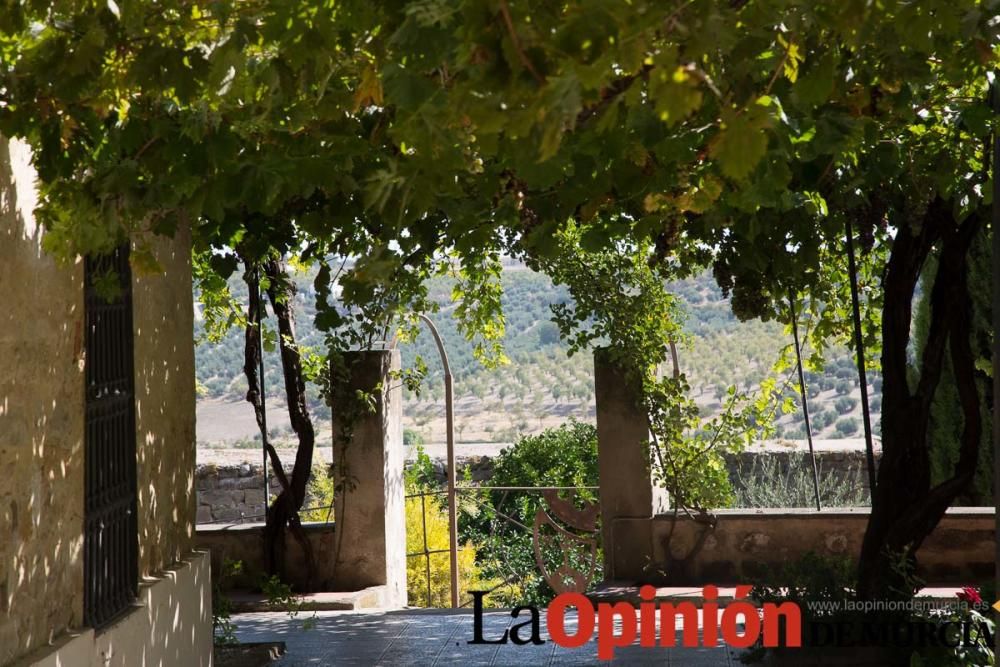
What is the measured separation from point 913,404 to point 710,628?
1936mm

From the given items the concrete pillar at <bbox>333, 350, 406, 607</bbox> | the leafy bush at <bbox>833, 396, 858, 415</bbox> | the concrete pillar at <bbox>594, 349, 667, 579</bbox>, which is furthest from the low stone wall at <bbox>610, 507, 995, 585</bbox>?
the leafy bush at <bbox>833, 396, 858, 415</bbox>

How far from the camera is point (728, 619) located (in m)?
6.96

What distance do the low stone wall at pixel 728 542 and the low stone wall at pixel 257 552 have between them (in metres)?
2.23

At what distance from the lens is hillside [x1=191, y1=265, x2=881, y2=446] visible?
30.7m

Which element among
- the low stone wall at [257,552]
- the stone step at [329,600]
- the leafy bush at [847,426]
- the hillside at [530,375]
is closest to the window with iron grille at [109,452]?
the stone step at [329,600]

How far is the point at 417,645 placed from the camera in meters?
7.20

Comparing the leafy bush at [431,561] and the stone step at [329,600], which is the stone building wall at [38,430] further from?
the leafy bush at [431,561]

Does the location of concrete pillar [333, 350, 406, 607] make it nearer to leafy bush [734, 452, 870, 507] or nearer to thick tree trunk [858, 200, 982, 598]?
thick tree trunk [858, 200, 982, 598]

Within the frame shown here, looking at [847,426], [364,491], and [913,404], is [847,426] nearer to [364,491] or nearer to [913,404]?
[364,491]

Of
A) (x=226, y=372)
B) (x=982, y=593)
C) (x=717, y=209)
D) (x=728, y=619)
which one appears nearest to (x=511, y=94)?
(x=717, y=209)

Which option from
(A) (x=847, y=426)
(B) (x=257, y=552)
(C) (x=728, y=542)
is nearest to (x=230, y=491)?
(B) (x=257, y=552)

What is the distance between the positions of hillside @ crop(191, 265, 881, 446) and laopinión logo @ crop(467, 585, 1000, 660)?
71.3 ft

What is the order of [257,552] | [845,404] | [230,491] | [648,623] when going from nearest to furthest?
[648,623] < [257,552] < [230,491] < [845,404]

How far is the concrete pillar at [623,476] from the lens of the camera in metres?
8.74
